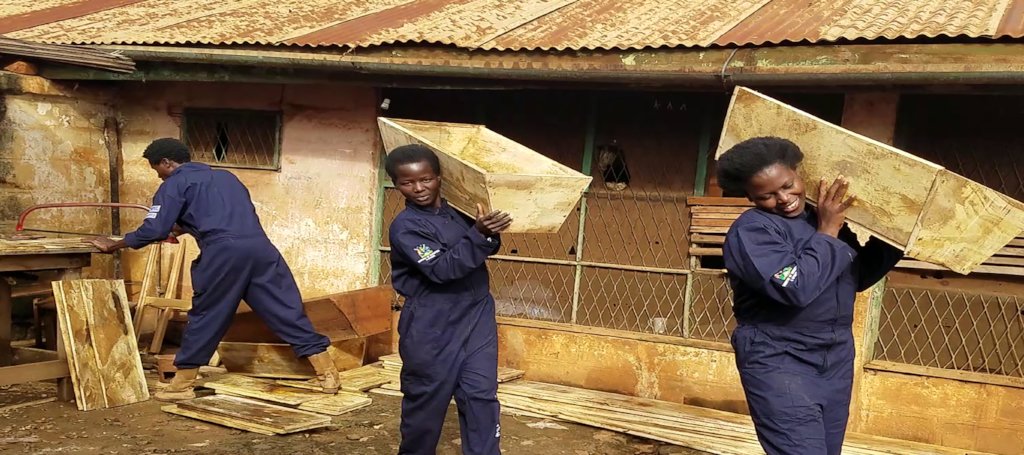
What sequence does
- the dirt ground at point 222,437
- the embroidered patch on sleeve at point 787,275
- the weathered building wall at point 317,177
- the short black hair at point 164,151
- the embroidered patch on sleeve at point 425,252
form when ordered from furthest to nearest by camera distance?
the weathered building wall at point 317,177
the short black hair at point 164,151
the dirt ground at point 222,437
the embroidered patch on sleeve at point 425,252
the embroidered patch on sleeve at point 787,275

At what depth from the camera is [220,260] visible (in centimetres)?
550

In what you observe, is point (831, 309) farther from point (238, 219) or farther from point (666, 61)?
point (238, 219)

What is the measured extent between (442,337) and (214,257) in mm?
2180

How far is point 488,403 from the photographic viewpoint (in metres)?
4.00

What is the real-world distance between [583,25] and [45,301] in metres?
4.48

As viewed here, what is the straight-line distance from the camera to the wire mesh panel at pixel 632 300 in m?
6.11

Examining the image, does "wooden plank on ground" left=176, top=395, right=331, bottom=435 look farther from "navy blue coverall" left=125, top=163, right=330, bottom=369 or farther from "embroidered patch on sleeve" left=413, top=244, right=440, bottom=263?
"embroidered patch on sleeve" left=413, top=244, right=440, bottom=263

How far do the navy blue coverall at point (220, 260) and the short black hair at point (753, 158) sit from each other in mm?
3396

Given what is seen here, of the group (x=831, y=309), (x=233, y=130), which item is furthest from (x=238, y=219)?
(x=831, y=309)

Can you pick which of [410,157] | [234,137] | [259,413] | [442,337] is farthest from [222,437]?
[234,137]

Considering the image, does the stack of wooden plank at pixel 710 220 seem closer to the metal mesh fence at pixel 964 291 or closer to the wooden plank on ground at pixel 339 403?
the metal mesh fence at pixel 964 291

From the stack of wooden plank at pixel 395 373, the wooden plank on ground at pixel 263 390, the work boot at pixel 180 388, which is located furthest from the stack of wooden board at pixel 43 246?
the stack of wooden plank at pixel 395 373

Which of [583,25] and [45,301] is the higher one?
[583,25]

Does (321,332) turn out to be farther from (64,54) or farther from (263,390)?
(64,54)
